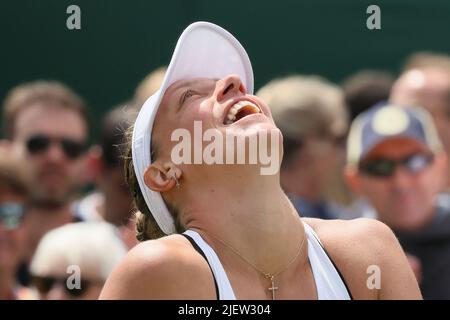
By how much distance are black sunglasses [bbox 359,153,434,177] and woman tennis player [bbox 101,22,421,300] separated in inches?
60.1

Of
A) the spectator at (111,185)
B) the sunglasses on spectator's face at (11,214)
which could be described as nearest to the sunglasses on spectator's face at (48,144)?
the spectator at (111,185)

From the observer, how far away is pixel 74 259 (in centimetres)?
372

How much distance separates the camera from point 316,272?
266 cm

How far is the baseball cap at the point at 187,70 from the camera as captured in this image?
284 cm

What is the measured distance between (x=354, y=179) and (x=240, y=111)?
1.64 meters

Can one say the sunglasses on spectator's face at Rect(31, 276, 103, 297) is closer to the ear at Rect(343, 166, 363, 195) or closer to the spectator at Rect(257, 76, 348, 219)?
the spectator at Rect(257, 76, 348, 219)

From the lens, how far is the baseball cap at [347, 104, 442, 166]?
14.1 ft

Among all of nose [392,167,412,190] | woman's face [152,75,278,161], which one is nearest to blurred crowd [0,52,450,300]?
nose [392,167,412,190]

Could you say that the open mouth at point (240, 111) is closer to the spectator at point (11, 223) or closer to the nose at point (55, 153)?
the spectator at point (11, 223)

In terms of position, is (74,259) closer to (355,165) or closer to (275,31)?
(355,165)

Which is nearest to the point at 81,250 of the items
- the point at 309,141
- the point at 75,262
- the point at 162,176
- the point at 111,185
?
the point at 75,262

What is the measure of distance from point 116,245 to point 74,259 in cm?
19

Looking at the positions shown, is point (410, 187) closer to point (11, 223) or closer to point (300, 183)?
point (300, 183)

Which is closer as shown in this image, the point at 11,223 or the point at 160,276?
the point at 160,276
